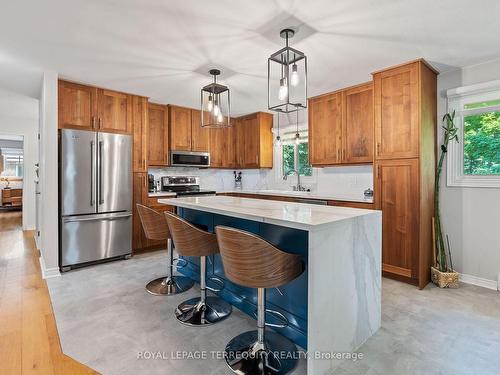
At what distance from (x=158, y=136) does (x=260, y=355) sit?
396 cm

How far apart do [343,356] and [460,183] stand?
2569 millimetres

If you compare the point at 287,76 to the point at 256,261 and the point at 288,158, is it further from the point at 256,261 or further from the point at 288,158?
the point at 288,158

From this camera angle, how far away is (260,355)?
171 cm

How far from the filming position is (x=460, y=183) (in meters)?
3.13

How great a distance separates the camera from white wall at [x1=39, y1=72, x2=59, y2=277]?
10.5ft

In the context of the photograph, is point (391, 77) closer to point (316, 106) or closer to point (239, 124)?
point (316, 106)

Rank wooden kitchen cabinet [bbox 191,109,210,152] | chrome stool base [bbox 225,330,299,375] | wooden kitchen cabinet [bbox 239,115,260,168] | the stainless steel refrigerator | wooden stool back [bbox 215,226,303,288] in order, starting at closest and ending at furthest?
wooden stool back [bbox 215,226,303,288] < chrome stool base [bbox 225,330,299,375] < the stainless steel refrigerator < wooden kitchen cabinet [bbox 191,109,210,152] < wooden kitchen cabinet [bbox 239,115,260,168]

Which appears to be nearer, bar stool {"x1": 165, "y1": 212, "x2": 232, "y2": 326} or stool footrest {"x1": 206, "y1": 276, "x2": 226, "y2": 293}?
bar stool {"x1": 165, "y1": 212, "x2": 232, "y2": 326}

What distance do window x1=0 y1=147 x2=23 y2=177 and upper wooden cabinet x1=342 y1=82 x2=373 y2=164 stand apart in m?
11.8

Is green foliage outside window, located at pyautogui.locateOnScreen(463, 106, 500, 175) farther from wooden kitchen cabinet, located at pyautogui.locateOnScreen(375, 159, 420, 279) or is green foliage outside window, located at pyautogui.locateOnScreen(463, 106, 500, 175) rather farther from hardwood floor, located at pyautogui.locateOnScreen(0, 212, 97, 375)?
hardwood floor, located at pyautogui.locateOnScreen(0, 212, 97, 375)

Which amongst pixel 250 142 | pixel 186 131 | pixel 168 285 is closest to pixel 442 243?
pixel 168 285

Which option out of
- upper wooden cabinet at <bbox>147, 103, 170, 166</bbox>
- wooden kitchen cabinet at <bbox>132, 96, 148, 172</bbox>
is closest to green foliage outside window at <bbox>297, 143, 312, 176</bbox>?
upper wooden cabinet at <bbox>147, 103, 170, 166</bbox>

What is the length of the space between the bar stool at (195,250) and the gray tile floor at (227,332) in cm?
8

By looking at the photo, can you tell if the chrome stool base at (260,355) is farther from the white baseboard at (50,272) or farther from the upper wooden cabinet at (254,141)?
the upper wooden cabinet at (254,141)
